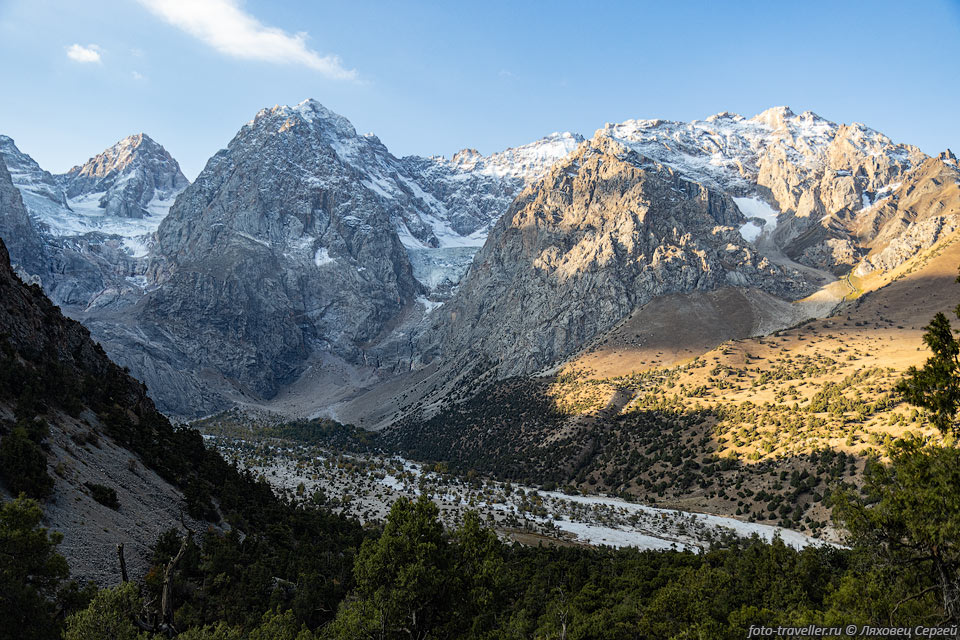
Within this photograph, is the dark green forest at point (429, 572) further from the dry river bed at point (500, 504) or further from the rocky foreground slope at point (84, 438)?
the dry river bed at point (500, 504)

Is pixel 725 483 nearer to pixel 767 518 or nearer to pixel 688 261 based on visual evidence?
pixel 767 518

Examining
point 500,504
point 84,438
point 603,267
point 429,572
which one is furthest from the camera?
point 603,267

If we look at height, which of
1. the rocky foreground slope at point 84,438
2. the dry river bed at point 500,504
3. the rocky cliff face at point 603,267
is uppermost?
the rocky cliff face at point 603,267

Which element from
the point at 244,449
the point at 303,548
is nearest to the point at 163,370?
the point at 244,449

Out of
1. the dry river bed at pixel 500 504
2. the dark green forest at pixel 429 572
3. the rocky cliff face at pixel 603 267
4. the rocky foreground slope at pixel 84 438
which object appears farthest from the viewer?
the rocky cliff face at pixel 603 267

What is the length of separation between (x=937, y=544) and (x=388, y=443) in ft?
441

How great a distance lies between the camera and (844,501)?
11.8 metres

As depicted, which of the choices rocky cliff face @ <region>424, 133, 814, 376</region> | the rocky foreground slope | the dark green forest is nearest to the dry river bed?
the dark green forest

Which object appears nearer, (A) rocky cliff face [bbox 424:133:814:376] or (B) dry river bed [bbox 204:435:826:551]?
(B) dry river bed [bbox 204:435:826:551]

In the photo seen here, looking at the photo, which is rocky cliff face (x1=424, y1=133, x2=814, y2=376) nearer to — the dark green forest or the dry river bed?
the dry river bed

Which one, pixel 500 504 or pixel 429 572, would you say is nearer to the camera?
pixel 429 572

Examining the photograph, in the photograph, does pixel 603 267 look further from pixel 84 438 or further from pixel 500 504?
pixel 84 438

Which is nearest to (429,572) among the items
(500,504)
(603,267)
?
(500,504)

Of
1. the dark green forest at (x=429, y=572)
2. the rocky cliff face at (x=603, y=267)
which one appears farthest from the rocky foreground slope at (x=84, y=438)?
the rocky cliff face at (x=603, y=267)
